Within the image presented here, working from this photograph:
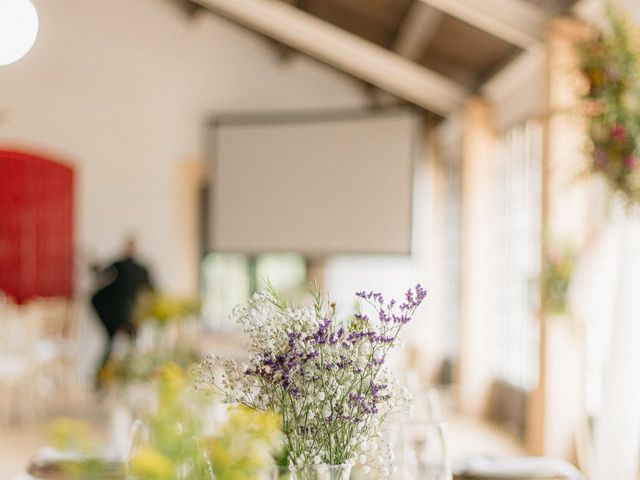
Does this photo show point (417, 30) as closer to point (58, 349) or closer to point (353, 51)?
point (353, 51)

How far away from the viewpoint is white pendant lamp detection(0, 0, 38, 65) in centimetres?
552

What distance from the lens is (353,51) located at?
10.1m

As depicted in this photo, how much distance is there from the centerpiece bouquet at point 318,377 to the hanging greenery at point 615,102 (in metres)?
2.54

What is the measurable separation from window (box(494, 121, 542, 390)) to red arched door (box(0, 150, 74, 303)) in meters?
5.24

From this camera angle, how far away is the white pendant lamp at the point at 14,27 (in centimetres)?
552

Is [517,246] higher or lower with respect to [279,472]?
higher

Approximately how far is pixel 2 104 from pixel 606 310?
8315 millimetres

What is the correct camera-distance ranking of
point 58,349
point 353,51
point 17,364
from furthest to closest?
point 58,349
point 353,51
point 17,364

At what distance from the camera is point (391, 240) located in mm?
11500

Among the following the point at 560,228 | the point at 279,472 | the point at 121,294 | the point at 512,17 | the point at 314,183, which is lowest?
the point at 121,294

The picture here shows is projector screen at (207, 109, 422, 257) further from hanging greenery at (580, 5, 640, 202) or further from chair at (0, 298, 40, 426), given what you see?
hanging greenery at (580, 5, 640, 202)


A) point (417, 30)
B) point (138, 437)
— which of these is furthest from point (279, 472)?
point (417, 30)

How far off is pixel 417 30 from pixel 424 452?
7306 millimetres

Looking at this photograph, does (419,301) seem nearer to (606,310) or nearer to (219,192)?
(606,310)
